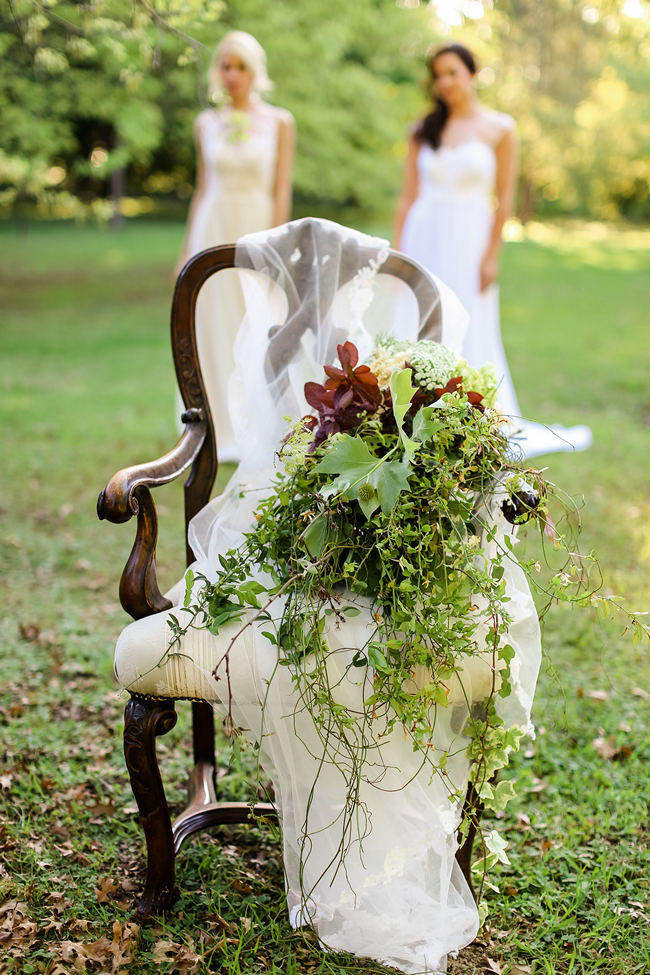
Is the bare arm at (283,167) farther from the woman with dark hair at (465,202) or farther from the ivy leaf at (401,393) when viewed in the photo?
the ivy leaf at (401,393)

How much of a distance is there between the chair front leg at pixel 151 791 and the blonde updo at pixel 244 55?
4.13 metres

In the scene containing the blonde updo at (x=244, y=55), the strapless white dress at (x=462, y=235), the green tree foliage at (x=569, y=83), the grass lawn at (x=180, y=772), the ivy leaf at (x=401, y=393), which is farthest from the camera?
the green tree foliage at (x=569, y=83)

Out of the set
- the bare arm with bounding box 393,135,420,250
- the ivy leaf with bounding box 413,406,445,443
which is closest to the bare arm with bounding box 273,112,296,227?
the bare arm with bounding box 393,135,420,250

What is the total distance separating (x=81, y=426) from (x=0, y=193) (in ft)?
5.91

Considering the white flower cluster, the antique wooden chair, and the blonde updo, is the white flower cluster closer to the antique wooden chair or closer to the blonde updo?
the antique wooden chair

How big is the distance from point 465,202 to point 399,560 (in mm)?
4493

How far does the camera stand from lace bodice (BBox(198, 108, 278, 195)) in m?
5.55

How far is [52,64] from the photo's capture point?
419 cm

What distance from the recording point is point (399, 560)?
5.52 feet

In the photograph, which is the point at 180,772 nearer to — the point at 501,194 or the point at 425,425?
the point at 425,425

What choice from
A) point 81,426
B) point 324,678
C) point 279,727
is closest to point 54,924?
point 279,727

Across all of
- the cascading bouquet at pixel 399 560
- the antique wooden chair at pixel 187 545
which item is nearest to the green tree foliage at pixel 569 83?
the antique wooden chair at pixel 187 545

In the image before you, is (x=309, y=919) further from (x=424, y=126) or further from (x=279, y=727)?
(x=424, y=126)

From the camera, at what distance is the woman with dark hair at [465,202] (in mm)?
5488
